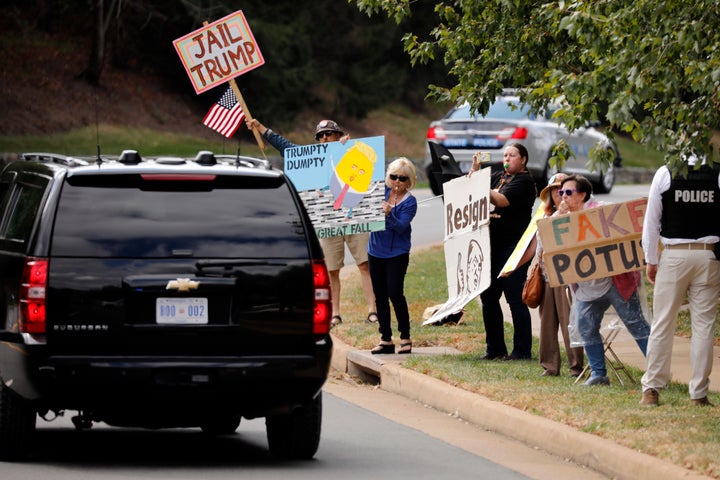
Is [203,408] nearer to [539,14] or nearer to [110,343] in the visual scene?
[110,343]

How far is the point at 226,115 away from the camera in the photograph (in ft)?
52.4

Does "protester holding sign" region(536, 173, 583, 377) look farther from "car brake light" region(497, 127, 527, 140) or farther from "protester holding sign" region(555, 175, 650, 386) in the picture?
"car brake light" region(497, 127, 527, 140)

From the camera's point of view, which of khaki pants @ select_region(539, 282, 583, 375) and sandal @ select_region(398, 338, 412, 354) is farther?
sandal @ select_region(398, 338, 412, 354)

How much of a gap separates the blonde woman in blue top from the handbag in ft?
4.75

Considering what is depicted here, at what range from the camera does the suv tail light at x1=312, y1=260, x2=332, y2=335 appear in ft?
27.0

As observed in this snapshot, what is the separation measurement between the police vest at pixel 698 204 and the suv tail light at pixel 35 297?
13.8 ft

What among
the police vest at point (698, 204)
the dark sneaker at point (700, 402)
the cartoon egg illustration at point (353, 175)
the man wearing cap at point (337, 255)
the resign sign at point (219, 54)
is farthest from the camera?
the resign sign at point (219, 54)

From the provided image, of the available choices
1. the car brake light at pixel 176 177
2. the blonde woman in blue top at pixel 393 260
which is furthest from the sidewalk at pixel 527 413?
the car brake light at pixel 176 177

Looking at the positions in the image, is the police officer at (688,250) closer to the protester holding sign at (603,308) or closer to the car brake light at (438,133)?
the protester holding sign at (603,308)

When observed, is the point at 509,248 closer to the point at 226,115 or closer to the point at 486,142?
the point at 226,115

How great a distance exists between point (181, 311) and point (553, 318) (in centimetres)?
451

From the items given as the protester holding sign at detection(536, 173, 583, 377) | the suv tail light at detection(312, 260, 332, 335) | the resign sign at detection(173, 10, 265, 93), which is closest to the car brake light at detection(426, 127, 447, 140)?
the resign sign at detection(173, 10, 265, 93)

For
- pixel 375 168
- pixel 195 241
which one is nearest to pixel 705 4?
pixel 195 241

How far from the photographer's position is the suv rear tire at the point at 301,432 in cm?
865
